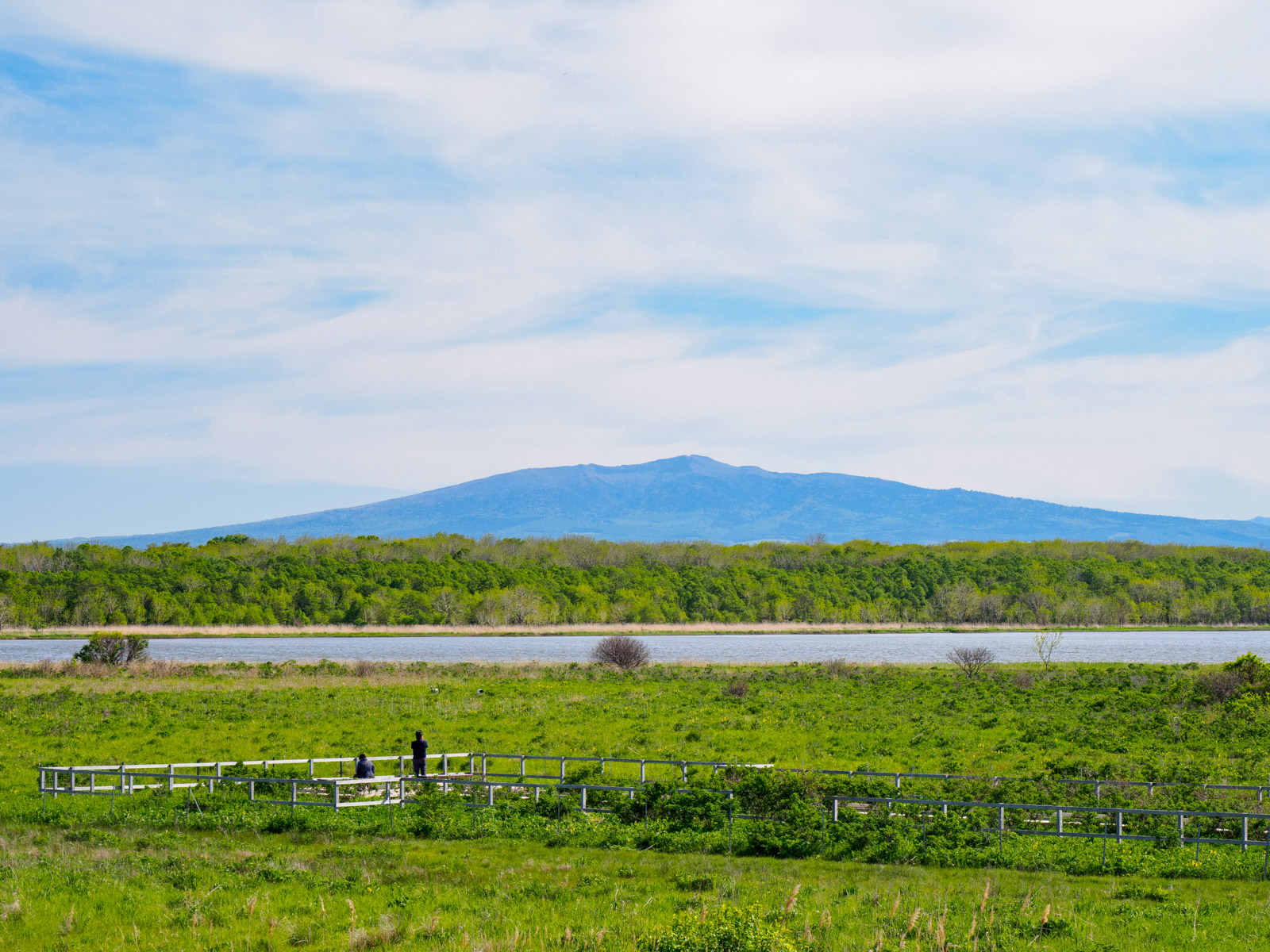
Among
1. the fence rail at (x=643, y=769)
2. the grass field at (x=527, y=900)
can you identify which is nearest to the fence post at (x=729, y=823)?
the grass field at (x=527, y=900)

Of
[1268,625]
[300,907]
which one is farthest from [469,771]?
[1268,625]

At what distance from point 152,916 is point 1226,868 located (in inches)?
647

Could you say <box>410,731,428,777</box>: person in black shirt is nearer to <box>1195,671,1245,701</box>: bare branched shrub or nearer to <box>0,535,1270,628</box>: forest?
A: <box>1195,671,1245,701</box>: bare branched shrub

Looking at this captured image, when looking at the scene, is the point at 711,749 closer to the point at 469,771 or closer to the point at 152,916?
the point at 469,771

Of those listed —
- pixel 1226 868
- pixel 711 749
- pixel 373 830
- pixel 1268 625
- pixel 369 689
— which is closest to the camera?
pixel 1226 868

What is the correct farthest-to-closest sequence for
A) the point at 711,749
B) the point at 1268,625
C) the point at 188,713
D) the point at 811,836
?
the point at 1268,625 → the point at 188,713 → the point at 711,749 → the point at 811,836

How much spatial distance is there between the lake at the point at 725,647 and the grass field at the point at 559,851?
128 feet

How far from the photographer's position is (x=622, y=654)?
213 ft

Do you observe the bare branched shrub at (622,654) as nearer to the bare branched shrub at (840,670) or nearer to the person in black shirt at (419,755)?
the bare branched shrub at (840,670)

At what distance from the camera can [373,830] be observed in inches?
846

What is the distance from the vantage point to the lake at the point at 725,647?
279 feet

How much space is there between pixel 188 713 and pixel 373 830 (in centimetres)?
2272

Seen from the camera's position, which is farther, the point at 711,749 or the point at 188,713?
the point at 188,713

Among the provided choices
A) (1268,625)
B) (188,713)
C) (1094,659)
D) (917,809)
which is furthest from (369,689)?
(1268,625)
